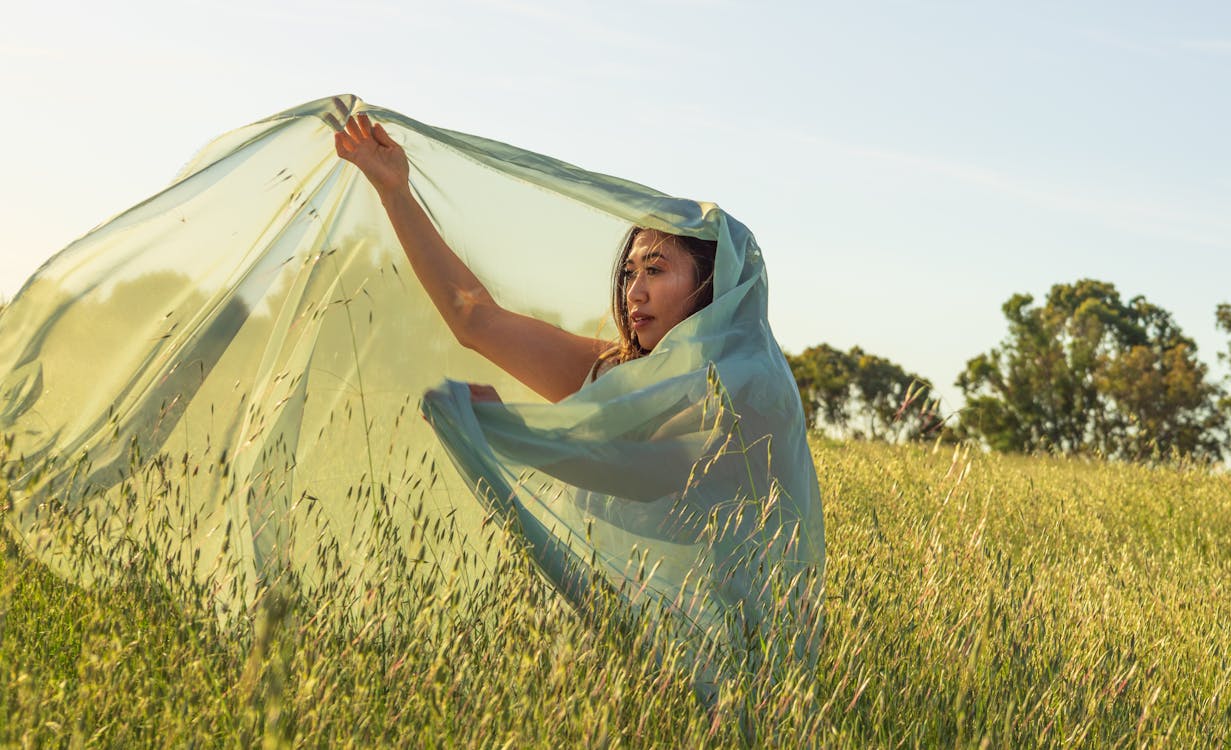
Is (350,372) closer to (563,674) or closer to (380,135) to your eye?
(380,135)

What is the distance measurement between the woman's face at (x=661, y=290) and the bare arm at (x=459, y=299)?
0.86 ft

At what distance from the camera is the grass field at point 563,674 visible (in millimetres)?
1943

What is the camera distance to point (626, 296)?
134 inches

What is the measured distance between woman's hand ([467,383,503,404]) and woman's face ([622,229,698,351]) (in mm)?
521

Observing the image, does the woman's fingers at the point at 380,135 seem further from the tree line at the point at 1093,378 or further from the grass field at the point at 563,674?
the tree line at the point at 1093,378

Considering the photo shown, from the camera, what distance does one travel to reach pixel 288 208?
3.56 metres

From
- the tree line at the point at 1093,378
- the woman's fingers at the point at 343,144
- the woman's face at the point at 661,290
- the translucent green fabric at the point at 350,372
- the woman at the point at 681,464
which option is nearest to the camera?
the woman at the point at 681,464

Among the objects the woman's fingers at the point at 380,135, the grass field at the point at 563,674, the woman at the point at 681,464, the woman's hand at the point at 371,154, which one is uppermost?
the woman's fingers at the point at 380,135

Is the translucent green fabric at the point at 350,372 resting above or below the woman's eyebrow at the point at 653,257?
below

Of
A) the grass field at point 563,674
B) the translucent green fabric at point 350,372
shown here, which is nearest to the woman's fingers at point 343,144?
the translucent green fabric at point 350,372

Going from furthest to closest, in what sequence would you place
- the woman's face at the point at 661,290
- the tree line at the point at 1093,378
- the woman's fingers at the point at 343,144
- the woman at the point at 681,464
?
the tree line at the point at 1093,378, the woman's fingers at the point at 343,144, the woman's face at the point at 661,290, the woman at the point at 681,464

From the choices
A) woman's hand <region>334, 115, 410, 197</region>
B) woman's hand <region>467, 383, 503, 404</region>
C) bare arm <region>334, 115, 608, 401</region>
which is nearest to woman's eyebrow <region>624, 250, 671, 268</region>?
bare arm <region>334, 115, 608, 401</region>

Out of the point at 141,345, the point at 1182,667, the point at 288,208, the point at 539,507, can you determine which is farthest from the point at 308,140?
the point at 1182,667

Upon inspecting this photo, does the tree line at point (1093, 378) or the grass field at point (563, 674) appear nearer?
the grass field at point (563, 674)
